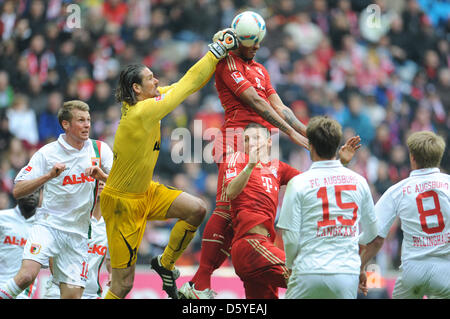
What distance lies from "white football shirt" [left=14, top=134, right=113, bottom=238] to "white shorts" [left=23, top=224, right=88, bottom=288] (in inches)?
3.5

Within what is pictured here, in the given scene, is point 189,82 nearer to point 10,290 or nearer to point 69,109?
point 69,109

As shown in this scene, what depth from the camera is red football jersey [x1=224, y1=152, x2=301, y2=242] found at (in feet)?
22.5

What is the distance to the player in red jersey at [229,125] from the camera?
23.7 ft

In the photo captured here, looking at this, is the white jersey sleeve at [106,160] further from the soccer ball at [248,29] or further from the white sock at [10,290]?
the soccer ball at [248,29]

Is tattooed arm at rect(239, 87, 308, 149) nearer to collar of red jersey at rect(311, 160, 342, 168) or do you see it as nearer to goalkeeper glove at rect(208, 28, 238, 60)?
goalkeeper glove at rect(208, 28, 238, 60)

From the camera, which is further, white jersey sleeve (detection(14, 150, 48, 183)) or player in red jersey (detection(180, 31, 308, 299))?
white jersey sleeve (detection(14, 150, 48, 183))

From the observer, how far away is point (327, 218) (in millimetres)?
5625

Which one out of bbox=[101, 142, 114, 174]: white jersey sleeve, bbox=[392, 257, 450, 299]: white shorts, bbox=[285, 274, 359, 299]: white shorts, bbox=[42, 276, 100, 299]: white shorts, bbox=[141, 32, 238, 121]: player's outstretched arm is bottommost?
bbox=[285, 274, 359, 299]: white shorts

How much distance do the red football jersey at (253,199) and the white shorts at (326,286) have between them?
127 centimetres

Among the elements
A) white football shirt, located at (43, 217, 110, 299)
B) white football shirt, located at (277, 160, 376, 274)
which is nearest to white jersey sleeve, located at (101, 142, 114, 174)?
white football shirt, located at (43, 217, 110, 299)

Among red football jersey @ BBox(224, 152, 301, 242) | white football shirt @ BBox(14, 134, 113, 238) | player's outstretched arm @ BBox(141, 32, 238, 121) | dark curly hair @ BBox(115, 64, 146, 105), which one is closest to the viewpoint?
red football jersey @ BBox(224, 152, 301, 242)

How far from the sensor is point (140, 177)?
7.29 m

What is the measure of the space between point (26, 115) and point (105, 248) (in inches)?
223
